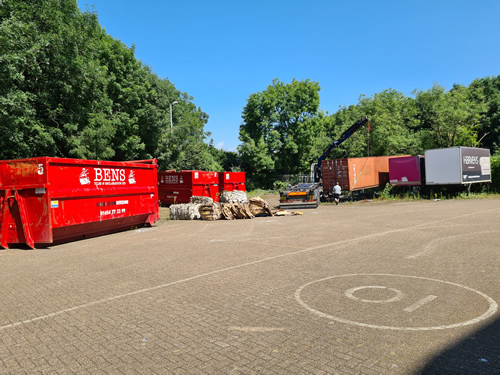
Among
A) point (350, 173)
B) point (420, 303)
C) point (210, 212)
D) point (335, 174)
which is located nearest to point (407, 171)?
point (350, 173)

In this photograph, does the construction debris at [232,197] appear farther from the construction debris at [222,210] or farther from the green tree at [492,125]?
the green tree at [492,125]

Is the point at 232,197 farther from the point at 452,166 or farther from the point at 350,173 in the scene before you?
the point at 452,166

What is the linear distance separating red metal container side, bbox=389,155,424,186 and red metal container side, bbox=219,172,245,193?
37.6 feet

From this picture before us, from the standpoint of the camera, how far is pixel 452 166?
25.7 metres

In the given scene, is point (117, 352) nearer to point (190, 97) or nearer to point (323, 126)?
point (323, 126)

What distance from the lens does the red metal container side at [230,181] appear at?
2789cm

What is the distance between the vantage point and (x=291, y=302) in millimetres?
5293

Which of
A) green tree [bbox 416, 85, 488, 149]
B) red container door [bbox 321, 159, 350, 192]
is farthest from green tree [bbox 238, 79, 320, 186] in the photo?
red container door [bbox 321, 159, 350, 192]

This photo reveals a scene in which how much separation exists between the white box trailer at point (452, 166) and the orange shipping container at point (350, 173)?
4186 mm

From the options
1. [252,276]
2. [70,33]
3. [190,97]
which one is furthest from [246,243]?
[190,97]

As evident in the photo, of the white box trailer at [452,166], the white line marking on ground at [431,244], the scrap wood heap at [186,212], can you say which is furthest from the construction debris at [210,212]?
the white box trailer at [452,166]

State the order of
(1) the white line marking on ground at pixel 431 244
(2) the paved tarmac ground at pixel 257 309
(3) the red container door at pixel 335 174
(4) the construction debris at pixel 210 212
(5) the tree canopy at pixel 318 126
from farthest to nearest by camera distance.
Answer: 1. (5) the tree canopy at pixel 318 126
2. (3) the red container door at pixel 335 174
3. (4) the construction debris at pixel 210 212
4. (1) the white line marking on ground at pixel 431 244
5. (2) the paved tarmac ground at pixel 257 309

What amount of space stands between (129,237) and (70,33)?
10.4 meters

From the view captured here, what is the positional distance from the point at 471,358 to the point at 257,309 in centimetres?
247
